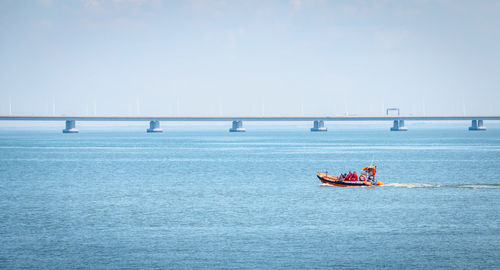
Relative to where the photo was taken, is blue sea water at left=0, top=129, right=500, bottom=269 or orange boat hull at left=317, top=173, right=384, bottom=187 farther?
orange boat hull at left=317, top=173, right=384, bottom=187

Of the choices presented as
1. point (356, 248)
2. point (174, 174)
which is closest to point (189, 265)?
point (356, 248)

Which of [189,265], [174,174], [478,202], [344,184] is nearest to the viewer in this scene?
[189,265]

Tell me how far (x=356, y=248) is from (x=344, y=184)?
36053 millimetres

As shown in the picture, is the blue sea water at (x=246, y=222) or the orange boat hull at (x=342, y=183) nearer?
the blue sea water at (x=246, y=222)

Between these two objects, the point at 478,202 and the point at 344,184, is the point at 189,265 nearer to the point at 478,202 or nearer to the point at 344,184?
the point at 478,202

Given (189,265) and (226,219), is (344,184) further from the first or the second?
(189,265)

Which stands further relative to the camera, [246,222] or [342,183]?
[342,183]

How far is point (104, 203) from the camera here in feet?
202

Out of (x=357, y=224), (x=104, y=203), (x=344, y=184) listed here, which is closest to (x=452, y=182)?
(x=344, y=184)

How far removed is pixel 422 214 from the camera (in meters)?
54.1

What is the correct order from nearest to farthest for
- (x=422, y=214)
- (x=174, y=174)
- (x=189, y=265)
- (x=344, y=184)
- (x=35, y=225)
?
(x=189, y=265) < (x=35, y=225) < (x=422, y=214) < (x=344, y=184) < (x=174, y=174)

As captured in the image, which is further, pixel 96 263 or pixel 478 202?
pixel 478 202

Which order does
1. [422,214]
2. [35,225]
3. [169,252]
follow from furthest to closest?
1. [422,214]
2. [35,225]
3. [169,252]

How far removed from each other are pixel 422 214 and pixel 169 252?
22310mm
